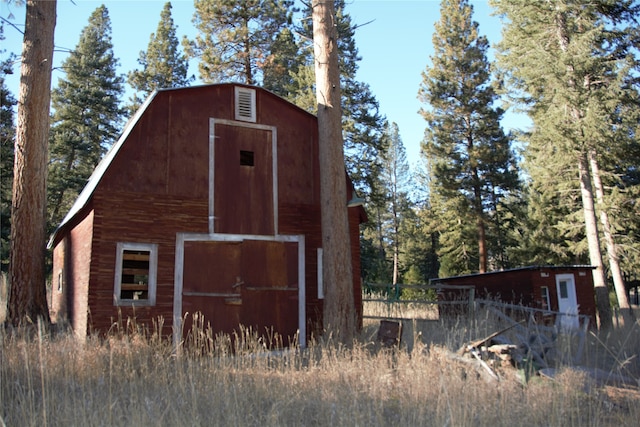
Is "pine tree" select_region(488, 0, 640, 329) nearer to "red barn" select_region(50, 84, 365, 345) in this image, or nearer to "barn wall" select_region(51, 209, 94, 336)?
"red barn" select_region(50, 84, 365, 345)

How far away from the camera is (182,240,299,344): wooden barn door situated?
34.3 feet

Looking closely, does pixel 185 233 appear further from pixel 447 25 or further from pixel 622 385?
pixel 447 25

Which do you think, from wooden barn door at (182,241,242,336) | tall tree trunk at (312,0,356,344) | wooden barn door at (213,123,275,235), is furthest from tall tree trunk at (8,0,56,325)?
tall tree trunk at (312,0,356,344)

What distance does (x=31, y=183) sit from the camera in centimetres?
1077

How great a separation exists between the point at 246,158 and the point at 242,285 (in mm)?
2974

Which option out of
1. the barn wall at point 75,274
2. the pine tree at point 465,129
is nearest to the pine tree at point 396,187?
the pine tree at point 465,129

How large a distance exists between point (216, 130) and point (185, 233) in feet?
7.99

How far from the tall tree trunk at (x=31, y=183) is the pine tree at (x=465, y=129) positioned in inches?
852

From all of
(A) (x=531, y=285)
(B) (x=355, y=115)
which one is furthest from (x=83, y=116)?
(A) (x=531, y=285)

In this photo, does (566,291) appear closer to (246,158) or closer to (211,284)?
(246,158)

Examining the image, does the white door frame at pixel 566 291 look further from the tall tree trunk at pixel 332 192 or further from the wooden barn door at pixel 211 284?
the wooden barn door at pixel 211 284

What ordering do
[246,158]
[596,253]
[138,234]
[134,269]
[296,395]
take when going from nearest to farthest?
[296,395] < [138,234] < [134,269] < [246,158] < [596,253]

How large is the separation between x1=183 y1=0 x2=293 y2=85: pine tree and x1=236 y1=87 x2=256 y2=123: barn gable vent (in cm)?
1371

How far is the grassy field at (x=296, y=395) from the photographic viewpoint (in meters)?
5.11
